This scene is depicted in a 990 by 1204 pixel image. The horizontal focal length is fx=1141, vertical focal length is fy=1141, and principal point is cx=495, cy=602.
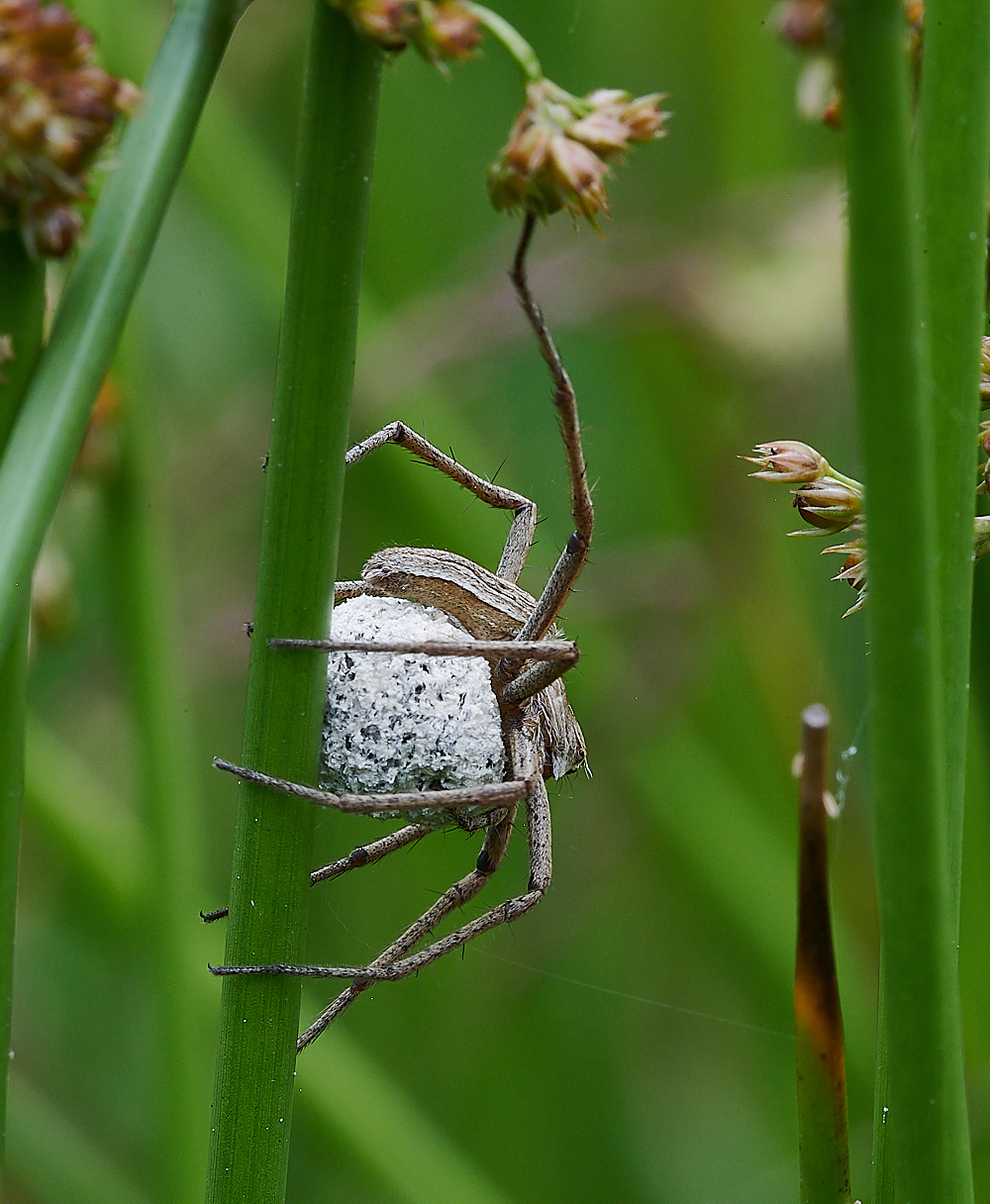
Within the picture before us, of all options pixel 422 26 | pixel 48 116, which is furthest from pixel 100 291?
pixel 422 26

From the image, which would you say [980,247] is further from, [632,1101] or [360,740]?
[632,1101]

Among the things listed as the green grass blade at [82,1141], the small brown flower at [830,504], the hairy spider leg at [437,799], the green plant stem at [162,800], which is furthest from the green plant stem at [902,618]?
the green grass blade at [82,1141]

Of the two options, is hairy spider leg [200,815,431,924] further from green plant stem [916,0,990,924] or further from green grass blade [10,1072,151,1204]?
green plant stem [916,0,990,924]

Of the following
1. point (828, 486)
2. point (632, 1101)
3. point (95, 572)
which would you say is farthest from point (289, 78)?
point (632, 1101)

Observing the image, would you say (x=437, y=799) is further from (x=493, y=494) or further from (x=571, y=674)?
(x=571, y=674)

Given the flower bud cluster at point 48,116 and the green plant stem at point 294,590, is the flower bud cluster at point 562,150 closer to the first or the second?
the green plant stem at point 294,590

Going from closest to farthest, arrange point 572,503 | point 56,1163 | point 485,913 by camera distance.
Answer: point 572,503 → point 485,913 → point 56,1163

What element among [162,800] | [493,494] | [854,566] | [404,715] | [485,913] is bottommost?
[485,913]
